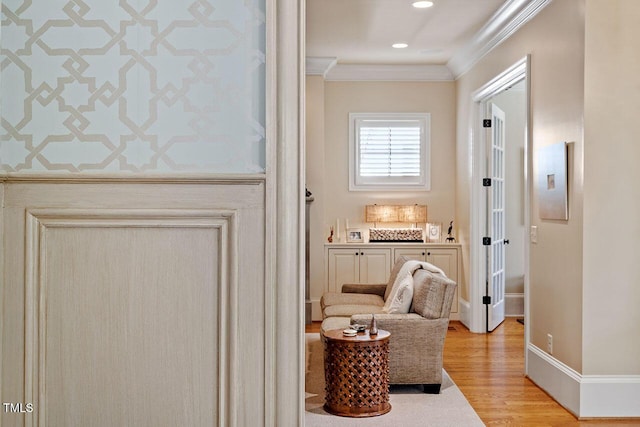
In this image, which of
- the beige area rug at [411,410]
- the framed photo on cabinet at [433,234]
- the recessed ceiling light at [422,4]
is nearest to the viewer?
the beige area rug at [411,410]

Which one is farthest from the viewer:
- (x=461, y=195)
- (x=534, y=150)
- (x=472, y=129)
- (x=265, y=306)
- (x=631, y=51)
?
(x=461, y=195)

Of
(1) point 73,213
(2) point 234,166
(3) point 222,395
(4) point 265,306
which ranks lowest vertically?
(3) point 222,395

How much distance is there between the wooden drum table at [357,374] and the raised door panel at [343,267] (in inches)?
→ 131

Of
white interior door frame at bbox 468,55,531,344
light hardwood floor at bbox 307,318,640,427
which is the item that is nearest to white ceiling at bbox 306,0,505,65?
white interior door frame at bbox 468,55,531,344

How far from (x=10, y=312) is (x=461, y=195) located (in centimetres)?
632

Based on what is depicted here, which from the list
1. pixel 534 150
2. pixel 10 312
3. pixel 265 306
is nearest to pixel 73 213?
pixel 10 312

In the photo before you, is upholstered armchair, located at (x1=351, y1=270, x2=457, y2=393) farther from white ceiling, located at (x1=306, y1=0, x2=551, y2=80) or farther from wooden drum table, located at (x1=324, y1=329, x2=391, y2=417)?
white ceiling, located at (x1=306, y1=0, x2=551, y2=80)

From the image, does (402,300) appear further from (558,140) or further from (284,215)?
(284,215)

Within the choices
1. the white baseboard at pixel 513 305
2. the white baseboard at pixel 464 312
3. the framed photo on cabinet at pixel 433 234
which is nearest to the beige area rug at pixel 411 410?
the white baseboard at pixel 464 312

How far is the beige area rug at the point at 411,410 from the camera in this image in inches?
161

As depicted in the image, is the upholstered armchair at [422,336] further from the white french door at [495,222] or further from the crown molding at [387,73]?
the crown molding at [387,73]

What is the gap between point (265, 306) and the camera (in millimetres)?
1867

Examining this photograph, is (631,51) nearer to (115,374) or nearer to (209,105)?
(209,105)

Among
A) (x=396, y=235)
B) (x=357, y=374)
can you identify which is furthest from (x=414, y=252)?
(x=357, y=374)
